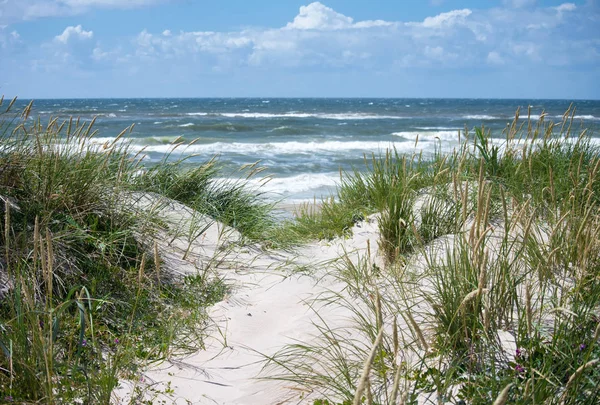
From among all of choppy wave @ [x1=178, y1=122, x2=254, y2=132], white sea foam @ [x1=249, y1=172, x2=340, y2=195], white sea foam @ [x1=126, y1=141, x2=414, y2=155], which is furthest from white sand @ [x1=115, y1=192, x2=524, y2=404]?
choppy wave @ [x1=178, y1=122, x2=254, y2=132]

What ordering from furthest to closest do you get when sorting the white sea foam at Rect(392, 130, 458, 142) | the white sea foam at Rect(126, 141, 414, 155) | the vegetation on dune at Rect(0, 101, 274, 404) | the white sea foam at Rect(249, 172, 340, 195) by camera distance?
1. the white sea foam at Rect(392, 130, 458, 142)
2. the white sea foam at Rect(126, 141, 414, 155)
3. the white sea foam at Rect(249, 172, 340, 195)
4. the vegetation on dune at Rect(0, 101, 274, 404)

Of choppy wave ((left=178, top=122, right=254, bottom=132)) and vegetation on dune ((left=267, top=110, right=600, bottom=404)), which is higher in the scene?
choppy wave ((left=178, top=122, right=254, bottom=132))

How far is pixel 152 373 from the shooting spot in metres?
3.26

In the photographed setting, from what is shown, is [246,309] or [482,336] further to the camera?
[246,309]

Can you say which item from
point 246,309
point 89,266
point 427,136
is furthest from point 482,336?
point 427,136

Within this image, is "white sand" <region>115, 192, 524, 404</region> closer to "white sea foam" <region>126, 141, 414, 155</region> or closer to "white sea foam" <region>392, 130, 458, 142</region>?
"white sea foam" <region>126, 141, 414, 155</region>

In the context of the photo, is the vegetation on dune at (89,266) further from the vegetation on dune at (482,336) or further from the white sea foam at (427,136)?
the white sea foam at (427,136)

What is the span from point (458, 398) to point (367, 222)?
3432 mm

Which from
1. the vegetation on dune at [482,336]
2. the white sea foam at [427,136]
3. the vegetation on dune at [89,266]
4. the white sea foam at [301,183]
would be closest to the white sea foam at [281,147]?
the white sea foam at [427,136]

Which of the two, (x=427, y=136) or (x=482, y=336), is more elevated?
(x=427, y=136)

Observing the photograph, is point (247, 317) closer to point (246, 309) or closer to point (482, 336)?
point (246, 309)

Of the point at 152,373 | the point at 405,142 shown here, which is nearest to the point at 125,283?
the point at 152,373

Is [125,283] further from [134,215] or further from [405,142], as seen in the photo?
[405,142]

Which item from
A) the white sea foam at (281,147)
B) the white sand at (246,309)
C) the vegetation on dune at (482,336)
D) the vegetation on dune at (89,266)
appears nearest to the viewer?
the vegetation on dune at (482,336)
